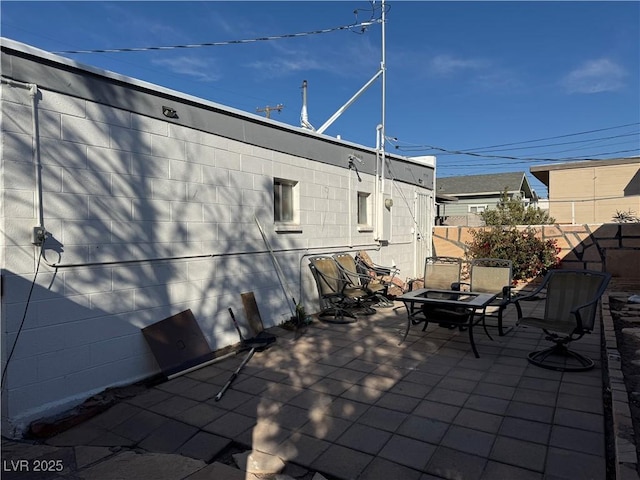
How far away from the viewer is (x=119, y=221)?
12.5 ft

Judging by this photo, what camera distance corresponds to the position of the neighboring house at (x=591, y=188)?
15.4m

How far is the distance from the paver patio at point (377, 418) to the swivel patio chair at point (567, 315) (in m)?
0.19

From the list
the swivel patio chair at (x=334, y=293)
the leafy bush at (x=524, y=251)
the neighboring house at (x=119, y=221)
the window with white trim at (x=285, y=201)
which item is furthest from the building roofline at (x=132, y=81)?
the leafy bush at (x=524, y=251)

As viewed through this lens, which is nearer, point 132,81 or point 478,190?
point 132,81

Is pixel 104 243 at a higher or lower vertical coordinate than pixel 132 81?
lower

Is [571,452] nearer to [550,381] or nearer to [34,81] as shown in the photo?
[550,381]

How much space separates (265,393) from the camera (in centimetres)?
357

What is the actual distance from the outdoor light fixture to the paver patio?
8.98 feet

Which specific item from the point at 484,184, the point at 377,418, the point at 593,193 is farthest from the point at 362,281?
the point at 484,184

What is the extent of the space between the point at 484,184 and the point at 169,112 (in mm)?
23042

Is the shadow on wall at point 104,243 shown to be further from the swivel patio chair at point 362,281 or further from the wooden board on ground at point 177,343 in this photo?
the swivel patio chair at point 362,281

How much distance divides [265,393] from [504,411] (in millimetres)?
1974

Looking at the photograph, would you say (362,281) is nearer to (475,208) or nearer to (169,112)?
(169,112)

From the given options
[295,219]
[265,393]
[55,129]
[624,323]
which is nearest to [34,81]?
[55,129]
